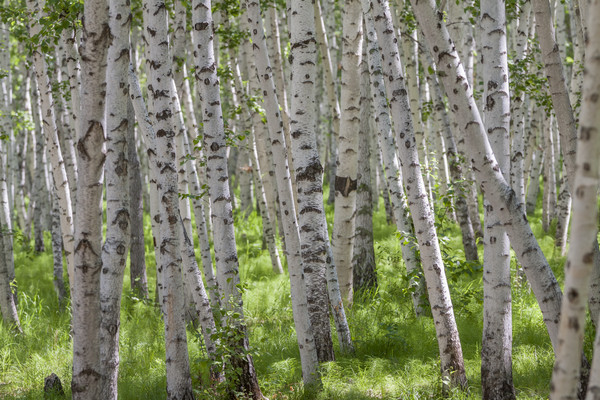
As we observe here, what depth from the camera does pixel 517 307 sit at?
7160 millimetres

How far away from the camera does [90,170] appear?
2760mm

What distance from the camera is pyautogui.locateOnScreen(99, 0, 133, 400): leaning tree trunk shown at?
118 inches

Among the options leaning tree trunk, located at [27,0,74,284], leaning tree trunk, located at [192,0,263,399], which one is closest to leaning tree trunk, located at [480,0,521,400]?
leaning tree trunk, located at [192,0,263,399]

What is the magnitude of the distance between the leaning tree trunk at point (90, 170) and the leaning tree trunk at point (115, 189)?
0.21 metres

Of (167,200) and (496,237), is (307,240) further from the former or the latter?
(496,237)

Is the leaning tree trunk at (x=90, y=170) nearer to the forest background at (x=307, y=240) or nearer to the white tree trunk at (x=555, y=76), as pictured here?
the forest background at (x=307, y=240)

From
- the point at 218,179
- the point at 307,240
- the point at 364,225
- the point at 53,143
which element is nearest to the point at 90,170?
the point at 218,179

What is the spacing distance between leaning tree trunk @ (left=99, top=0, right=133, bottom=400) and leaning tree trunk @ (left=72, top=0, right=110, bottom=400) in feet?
0.67

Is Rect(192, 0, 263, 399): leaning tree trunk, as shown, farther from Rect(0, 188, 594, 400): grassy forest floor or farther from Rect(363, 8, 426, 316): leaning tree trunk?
Rect(363, 8, 426, 316): leaning tree trunk

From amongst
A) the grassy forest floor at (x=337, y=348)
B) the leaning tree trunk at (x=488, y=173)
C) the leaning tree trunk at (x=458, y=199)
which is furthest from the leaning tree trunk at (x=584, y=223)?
the leaning tree trunk at (x=458, y=199)

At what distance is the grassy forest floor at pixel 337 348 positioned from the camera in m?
5.13

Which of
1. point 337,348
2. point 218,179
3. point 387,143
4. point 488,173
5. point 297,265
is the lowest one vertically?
point 337,348

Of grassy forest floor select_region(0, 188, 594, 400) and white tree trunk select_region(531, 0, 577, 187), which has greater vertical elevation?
white tree trunk select_region(531, 0, 577, 187)

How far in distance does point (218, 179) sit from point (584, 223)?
3504 millimetres
